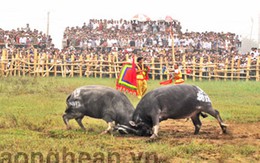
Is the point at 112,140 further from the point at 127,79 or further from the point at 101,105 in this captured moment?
the point at 127,79

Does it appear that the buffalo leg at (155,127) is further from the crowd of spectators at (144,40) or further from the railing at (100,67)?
the crowd of spectators at (144,40)

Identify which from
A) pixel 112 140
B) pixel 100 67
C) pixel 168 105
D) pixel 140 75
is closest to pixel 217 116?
pixel 168 105

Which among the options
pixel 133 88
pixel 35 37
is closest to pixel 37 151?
pixel 133 88

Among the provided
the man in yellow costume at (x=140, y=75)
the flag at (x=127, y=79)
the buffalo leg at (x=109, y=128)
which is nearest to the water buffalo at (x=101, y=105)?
the buffalo leg at (x=109, y=128)

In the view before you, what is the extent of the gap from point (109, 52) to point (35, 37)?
236 inches

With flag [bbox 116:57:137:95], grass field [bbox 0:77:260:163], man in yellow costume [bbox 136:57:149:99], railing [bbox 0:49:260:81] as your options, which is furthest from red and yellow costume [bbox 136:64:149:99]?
railing [bbox 0:49:260:81]

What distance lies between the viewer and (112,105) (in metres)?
11.7

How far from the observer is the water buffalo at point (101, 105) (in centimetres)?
1160

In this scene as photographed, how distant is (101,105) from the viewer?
38.4 ft

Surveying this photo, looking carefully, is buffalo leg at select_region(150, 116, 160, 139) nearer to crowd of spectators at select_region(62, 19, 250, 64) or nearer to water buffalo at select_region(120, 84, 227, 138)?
water buffalo at select_region(120, 84, 227, 138)

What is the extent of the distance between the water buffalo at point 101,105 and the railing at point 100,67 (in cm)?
2177

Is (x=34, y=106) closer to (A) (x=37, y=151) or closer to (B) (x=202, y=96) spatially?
(B) (x=202, y=96)

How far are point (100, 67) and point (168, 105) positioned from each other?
957 inches

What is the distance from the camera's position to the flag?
15.2m
